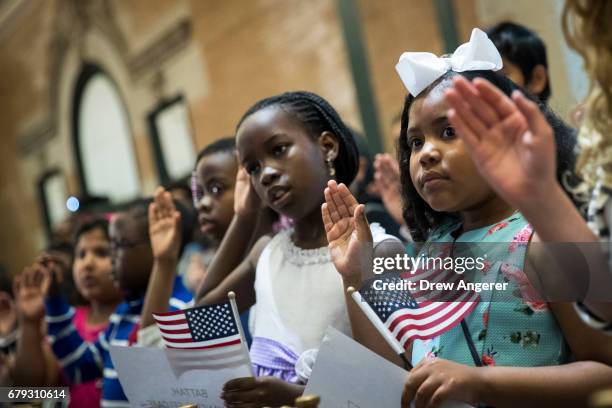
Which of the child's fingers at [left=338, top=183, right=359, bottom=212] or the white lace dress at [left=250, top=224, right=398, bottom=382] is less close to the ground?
the child's fingers at [left=338, top=183, right=359, bottom=212]

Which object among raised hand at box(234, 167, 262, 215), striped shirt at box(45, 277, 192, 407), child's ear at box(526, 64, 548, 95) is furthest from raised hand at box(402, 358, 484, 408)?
striped shirt at box(45, 277, 192, 407)

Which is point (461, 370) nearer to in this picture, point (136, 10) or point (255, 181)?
point (255, 181)

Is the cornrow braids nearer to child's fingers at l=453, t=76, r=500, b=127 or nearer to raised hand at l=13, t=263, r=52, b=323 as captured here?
child's fingers at l=453, t=76, r=500, b=127

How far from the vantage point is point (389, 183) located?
290cm

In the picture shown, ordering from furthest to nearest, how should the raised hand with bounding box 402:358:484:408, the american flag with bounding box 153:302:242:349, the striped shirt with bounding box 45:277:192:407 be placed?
the striped shirt with bounding box 45:277:192:407
the american flag with bounding box 153:302:242:349
the raised hand with bounding box 402:358:484:408

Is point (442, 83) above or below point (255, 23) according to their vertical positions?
below

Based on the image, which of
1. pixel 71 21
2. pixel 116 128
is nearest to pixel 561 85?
pixel 116 128

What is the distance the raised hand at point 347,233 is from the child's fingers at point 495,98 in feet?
1.60

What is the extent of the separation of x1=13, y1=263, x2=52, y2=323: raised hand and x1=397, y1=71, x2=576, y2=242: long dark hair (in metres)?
2.03

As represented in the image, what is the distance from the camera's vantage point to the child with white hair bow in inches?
54.9

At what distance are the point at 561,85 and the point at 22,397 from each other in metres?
2.16

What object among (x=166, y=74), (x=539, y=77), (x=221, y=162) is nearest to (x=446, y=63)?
(x=221, y=162)

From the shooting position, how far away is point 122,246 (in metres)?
3.17

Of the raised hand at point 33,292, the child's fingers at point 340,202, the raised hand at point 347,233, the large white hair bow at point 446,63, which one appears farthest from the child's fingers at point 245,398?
the raised hand at point 33,292
